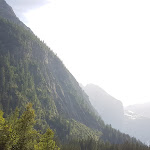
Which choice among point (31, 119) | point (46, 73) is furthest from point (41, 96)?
point (31, 119)

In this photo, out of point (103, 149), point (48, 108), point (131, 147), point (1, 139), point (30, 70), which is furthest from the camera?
point (30, 70)

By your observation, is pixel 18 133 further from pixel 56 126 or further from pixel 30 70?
pixel 30 70

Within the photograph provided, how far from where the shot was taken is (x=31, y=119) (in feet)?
80.3

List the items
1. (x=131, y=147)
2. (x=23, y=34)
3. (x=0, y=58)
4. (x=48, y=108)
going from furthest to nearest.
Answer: (x=23, y=34) → (x=48, y=108) → (x=0, y=58) → (x=131, y=147)

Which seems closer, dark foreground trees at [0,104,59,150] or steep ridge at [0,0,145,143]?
dark foreground trees at [0,104,59,150]

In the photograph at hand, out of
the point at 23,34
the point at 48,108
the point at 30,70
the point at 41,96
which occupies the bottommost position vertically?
the point at 48,108

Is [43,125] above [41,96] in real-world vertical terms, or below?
below

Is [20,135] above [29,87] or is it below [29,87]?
below

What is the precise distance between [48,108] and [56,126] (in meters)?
20.8

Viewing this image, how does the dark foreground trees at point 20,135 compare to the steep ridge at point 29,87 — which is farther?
the steep ridge at point 29,87

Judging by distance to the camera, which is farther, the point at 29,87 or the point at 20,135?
the point at 29,87

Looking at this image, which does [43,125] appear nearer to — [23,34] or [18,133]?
[18,133]

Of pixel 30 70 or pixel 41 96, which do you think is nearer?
pixel 41 96

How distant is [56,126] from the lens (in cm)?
14188
